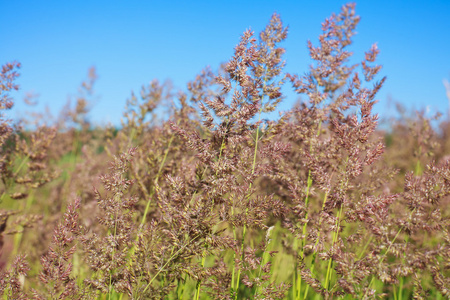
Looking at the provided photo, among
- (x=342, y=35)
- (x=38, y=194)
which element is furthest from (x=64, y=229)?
(x=38, y=194)

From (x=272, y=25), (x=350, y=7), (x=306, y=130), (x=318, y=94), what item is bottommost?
(x=306, y=130)

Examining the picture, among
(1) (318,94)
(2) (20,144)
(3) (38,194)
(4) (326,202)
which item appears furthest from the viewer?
(3) (38,194)

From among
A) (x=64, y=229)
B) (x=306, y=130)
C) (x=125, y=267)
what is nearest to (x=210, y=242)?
(x=125, y=267)

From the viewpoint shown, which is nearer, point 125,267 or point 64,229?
point 64,229

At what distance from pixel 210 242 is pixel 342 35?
217 cm

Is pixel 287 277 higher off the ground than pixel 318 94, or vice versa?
pixel 318 94

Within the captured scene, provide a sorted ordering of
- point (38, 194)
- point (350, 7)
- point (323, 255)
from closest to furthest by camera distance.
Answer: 1. point (323, 255)
2. point (350, 7)
3. point (38, 194)

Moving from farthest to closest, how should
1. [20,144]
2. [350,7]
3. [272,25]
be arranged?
1. [20,144]
2. [350,7]
3. [272,25]

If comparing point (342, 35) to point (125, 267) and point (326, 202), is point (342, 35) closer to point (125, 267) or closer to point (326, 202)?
point (326, 202)

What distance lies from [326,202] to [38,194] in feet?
16.8

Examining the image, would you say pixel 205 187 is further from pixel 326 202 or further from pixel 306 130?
pixel 306 130

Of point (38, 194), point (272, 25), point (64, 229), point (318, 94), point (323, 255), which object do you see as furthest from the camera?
point (38, 194)

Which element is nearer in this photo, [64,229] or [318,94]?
[64,229]

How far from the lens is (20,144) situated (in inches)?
144
